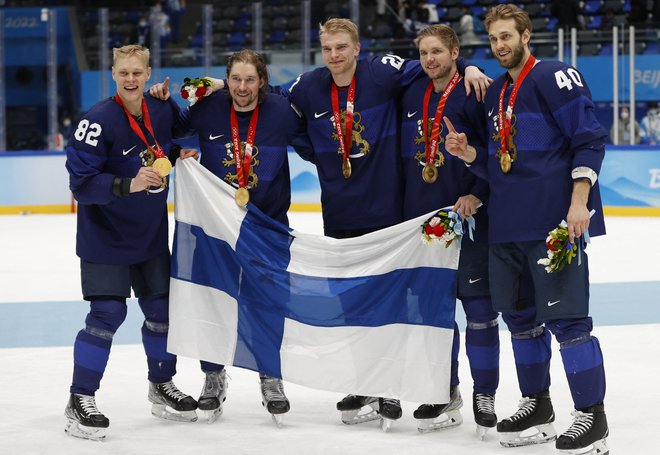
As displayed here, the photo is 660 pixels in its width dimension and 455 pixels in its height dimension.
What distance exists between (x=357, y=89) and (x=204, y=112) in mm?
712

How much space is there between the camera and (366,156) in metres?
4.61

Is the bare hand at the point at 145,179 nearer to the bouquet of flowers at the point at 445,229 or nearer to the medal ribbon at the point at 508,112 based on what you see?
the bouquet of flowers at the point at 445,229

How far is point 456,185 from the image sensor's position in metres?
4.45

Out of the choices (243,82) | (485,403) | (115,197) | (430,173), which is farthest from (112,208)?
(485,403)

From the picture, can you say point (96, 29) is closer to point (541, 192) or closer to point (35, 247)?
point (35, 247)

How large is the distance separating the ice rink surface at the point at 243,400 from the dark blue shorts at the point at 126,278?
1.95ft

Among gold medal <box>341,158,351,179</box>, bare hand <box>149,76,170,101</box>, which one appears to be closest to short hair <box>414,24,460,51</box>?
gold medal <box>341,158,351,179</box>

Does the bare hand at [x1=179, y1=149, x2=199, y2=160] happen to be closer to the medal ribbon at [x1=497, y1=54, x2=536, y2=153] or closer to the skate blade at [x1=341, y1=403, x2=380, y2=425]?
the skate blade at [x1=341, y1=403, x2=380, y2=425]

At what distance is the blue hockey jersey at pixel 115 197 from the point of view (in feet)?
14.6

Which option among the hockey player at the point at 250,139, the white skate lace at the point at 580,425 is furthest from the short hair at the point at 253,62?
the white skate lace at the point at 580,425

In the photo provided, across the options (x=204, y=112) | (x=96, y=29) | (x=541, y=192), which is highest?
(x=96, y=29)

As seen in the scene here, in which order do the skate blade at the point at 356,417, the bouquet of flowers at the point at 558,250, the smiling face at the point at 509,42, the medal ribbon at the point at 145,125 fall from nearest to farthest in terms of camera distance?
the bouquet of flowers at the point at 558,250 < the smiling face at the point at 509,42 < the medal ribbon at the point at 145,125 < the skate blade at the point at 356,417

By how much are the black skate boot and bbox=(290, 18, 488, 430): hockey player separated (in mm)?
837

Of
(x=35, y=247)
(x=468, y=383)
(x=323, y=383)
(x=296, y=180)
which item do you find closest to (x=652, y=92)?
(x=296, y=180)
